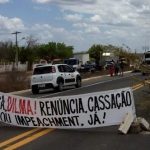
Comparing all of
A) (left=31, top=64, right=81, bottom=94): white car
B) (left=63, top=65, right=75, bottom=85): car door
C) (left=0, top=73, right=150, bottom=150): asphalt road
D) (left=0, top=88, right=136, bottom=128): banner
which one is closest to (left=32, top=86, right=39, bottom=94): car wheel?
(left=31, top=64, right=81, bottom=94): white car

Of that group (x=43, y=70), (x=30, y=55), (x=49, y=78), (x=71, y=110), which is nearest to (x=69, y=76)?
(x=43, y=70)

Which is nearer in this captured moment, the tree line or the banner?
the banner

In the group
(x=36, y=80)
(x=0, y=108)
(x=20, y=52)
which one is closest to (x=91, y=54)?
(x=20, y=52)

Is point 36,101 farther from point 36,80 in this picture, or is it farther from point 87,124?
point 36,80

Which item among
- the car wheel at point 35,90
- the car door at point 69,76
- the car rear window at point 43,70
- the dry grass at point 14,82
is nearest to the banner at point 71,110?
the car wheel at point 35,90

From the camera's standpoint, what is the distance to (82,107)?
40.3ft

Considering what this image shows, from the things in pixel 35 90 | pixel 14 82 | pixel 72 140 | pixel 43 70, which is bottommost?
pixel 14 82

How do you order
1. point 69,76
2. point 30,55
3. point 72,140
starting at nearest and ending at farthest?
point 72,140, point 69,76, point 30,55

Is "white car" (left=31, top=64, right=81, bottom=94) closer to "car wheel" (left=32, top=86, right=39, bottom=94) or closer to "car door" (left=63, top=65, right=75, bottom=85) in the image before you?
"car wheel" (left=32, top=86, right=39, bottom=94)

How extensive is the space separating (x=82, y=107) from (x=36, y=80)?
63.0 feet

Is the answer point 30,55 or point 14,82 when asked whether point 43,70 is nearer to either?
point 14,82

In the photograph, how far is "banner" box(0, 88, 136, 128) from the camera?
12.0 meters

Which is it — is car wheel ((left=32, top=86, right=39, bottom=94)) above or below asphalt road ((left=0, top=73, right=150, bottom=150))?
below

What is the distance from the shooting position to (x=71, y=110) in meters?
12.3
